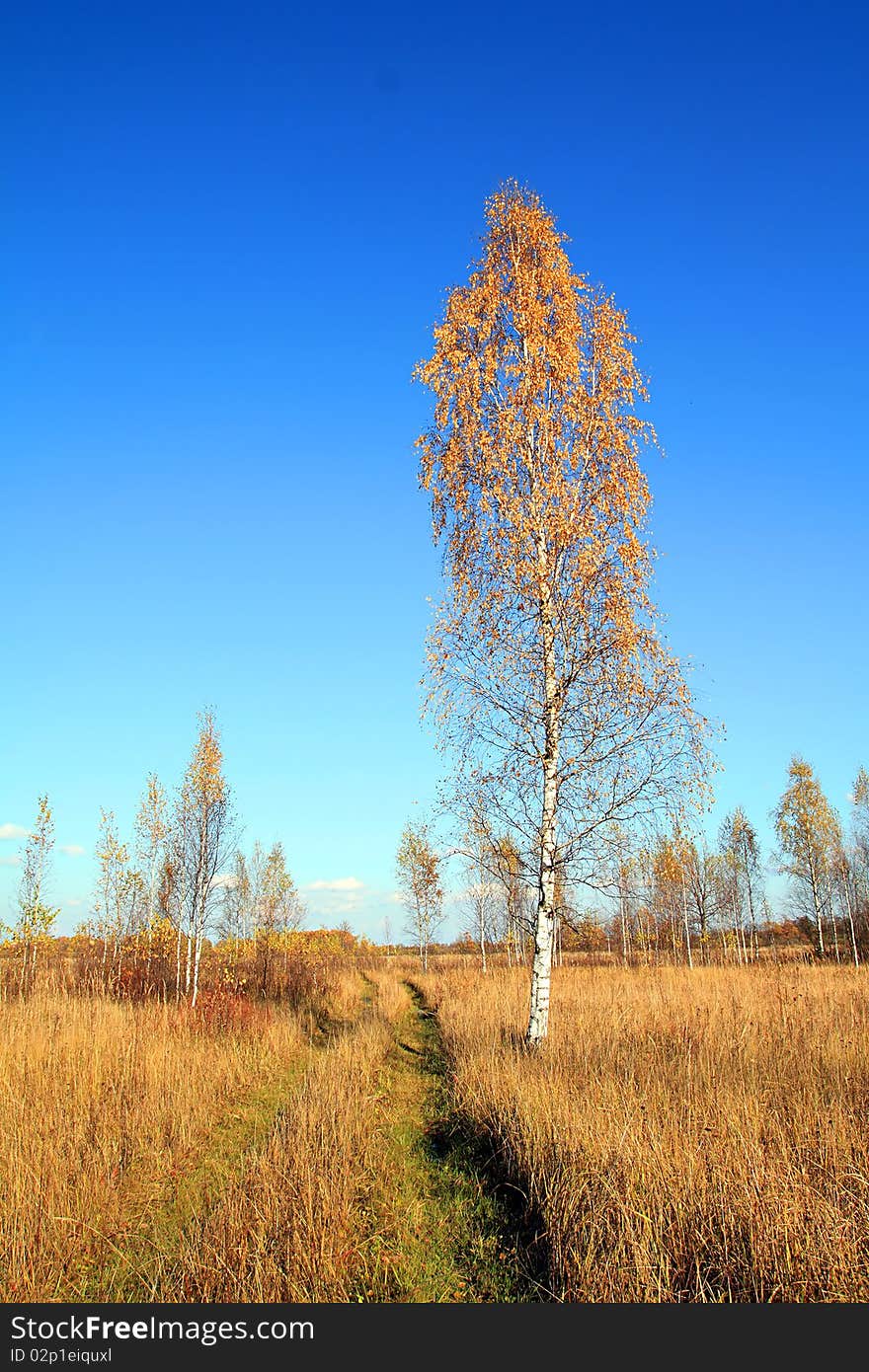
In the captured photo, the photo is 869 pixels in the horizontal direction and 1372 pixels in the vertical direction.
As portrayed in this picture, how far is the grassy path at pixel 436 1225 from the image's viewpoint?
14.5 feet

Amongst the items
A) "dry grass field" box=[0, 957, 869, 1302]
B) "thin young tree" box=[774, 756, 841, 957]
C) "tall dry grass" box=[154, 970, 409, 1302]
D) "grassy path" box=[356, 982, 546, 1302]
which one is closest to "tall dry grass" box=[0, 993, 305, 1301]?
"dry grass field" box=[0, 957, 869, 1302]

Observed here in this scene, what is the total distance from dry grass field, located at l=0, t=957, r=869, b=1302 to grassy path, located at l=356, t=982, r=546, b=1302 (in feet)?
0.07

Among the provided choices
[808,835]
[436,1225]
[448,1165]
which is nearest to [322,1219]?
[436,1225]

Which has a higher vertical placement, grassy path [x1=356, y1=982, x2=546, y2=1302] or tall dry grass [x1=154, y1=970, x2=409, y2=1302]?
tall dry grass [x1=154, y1=970, x2=409, y2=1302]

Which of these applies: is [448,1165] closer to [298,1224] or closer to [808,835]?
[298,1224]

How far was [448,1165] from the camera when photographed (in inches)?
269

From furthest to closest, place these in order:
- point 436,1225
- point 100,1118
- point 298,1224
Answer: point 100,1118 → point 436,1225 → point 298,1224

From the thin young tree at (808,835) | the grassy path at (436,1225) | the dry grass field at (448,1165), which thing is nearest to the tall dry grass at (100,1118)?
the dry grass field at (448,1165)

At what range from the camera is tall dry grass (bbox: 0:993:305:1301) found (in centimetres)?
490

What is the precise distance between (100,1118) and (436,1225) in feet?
12.4

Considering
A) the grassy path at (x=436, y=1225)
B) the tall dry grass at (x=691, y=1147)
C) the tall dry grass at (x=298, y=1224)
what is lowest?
the grassy path at (x=436, y=1225)

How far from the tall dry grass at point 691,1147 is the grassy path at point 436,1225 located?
0.97 feet

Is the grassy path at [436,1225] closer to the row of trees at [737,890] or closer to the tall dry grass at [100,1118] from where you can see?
the tall dry grass at [100,1118]

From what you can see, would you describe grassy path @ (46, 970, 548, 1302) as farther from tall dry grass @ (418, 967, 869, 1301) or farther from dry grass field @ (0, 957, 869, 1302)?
tall dry grass @ (418, 967, 869, 1301)
